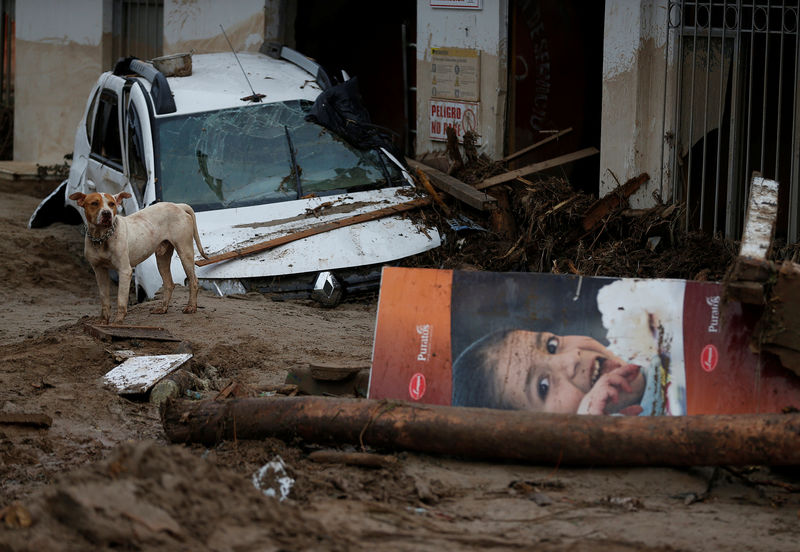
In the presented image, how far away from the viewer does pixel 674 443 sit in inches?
189

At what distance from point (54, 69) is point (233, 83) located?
6129 millimetres

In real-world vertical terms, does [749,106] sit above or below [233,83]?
below

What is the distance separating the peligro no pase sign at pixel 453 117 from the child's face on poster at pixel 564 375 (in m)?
6.06

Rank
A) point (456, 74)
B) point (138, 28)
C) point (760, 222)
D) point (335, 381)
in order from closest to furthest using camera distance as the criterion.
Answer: point (760, 222), point (335, 381), point (456, 74), point (138, 28)

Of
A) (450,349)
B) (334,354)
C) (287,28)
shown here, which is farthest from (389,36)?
(450,349)

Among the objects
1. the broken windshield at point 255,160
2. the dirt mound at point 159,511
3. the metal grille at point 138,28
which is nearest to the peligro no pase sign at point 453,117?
the broken windshield at point 255,160

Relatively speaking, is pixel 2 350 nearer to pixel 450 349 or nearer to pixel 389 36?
pixel 450 349

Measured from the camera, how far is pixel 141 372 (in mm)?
6645

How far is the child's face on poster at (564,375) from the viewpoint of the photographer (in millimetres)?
5348

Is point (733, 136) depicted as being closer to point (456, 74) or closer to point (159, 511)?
point (456, 74)

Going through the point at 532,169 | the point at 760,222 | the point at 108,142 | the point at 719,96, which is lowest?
the point at 760,222

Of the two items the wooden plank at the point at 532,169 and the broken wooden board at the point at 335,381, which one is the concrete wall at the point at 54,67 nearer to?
the wooden plank at the point at 532,169

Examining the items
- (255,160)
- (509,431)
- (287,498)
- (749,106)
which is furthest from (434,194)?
(287,498)

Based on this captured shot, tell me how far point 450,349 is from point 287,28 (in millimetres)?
9075
